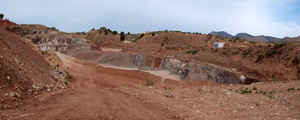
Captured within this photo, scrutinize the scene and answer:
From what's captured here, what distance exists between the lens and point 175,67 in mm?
34812

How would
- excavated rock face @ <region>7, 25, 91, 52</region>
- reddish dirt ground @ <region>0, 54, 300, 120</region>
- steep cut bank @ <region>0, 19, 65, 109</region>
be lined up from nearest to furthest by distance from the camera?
reddish dirt ground @ <region>0, 54, 300, 120</region>
steep cut bank @ <region>0, 19, 65, 109</region>
excavated rock face @ <region>7, 25, 91, 52</region>

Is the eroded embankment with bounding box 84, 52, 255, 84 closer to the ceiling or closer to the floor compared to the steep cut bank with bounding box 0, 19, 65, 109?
closer to the floor

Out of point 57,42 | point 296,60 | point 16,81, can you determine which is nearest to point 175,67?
point 296,60

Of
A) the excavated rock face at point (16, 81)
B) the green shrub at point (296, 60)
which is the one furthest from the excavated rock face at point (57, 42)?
the excavated rock face at point (16, 81)

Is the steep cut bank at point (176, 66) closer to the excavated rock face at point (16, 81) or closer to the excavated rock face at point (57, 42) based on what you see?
the excavated rock face at point (57, 42)

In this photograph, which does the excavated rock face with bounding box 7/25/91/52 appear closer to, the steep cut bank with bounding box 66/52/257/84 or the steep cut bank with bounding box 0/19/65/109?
the steep cut bank with bounding box 66/52/257/84

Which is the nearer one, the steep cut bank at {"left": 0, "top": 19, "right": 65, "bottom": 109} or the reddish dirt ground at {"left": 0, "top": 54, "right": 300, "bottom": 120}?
the reddish dirt ground at {"left": 0, "top": 54, "right": 300, "bottom": 120}

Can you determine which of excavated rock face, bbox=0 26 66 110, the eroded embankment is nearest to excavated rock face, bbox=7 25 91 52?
the eroded embankment

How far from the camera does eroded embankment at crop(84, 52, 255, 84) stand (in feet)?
91.4

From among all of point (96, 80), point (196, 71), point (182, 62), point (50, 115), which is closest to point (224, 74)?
point (196, 71)

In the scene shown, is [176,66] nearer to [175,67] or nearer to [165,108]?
[175,67]

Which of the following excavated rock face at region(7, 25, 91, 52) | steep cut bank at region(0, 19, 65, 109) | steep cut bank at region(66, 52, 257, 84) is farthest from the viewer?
excavated rock face at region(7, 25, 91, 52)

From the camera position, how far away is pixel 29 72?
35.8 feet

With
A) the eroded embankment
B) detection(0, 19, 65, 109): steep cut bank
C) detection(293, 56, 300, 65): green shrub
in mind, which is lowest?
the eroded embankment
